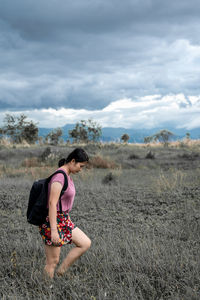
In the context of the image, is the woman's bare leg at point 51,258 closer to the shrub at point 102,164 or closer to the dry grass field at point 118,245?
the dry grass field at point 118,245

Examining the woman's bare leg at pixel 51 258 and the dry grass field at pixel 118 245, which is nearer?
the dry grass field at pixel 118 245

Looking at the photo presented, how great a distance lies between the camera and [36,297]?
359cm

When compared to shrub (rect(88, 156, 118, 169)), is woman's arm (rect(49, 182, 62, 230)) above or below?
above

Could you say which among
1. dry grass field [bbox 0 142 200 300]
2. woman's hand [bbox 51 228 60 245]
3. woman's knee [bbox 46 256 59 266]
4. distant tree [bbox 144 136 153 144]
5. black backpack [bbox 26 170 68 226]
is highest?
distant tree [bbox 144 136 153 144]

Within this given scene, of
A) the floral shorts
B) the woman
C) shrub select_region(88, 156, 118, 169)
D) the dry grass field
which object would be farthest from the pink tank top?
shrub select_region(88, 156, 118, 169)

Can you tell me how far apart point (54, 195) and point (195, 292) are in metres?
1.72

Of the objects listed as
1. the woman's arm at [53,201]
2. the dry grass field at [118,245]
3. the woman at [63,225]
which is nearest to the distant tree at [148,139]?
the dry grass field at [118,245]

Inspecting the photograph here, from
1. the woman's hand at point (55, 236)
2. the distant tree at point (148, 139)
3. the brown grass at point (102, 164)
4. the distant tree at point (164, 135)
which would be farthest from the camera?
the distant tree at point (148, 139)

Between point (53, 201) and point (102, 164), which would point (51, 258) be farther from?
point (102, 164)

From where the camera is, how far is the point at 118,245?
16.4ft

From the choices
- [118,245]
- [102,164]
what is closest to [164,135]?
[102,164]

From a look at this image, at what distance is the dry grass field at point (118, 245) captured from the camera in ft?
11.8

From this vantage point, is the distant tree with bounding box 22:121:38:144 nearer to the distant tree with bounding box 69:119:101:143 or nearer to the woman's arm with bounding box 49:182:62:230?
the distant tree with bounding box 69:119:101:143

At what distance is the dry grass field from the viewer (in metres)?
3.59
